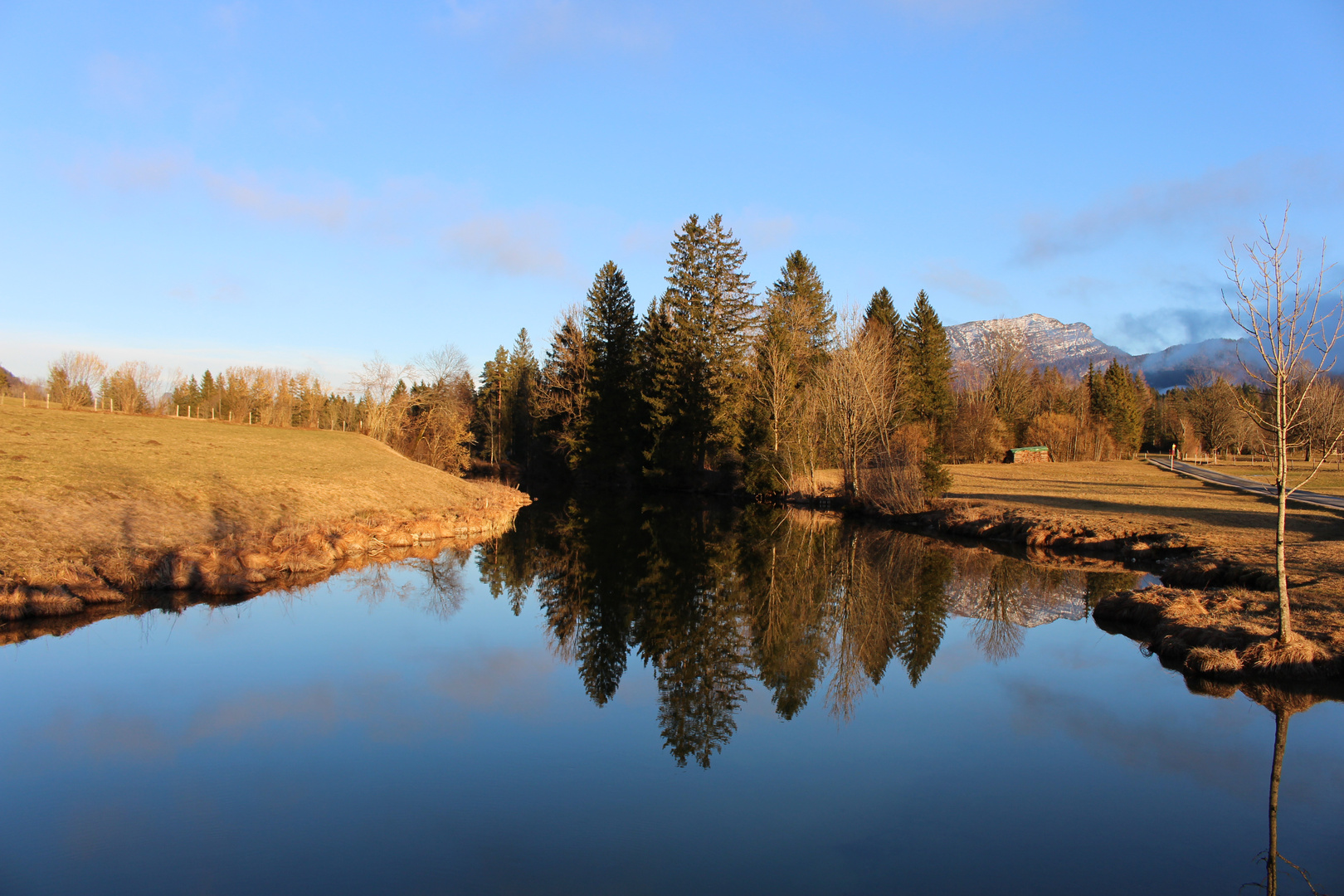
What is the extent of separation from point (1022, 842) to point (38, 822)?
28.0ft

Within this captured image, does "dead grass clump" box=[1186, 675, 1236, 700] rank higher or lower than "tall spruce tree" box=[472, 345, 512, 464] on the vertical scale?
lower

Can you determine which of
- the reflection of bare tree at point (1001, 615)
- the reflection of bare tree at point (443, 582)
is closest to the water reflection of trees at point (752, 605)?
the reflection of bare tree at point (1001, 615)

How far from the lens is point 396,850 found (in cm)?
600

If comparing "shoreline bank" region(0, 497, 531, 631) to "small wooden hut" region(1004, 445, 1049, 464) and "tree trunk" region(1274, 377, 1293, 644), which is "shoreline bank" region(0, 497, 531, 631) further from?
"small wooden hut" region(1004, 445, 1049, 464)

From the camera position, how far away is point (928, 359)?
56500 mm

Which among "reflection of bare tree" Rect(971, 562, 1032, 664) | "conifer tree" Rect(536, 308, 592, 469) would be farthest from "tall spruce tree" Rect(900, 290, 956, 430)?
"reflection of bare tree" Rect(971, 562, 1032, 664)

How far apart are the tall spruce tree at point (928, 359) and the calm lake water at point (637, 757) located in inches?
→ 1712

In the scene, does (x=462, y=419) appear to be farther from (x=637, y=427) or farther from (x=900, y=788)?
(x=900, y=788)

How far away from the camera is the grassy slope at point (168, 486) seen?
575 inches

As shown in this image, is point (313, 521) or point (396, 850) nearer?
point (396, 850)

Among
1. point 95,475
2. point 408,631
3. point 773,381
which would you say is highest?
point 773,381

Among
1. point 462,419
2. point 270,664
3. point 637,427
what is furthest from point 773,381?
point 270,664

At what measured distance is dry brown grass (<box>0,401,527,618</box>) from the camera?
1368 cm

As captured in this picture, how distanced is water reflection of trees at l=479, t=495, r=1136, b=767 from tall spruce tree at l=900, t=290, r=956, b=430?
106ft
